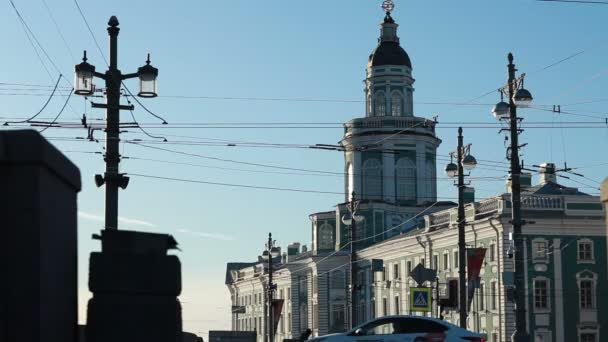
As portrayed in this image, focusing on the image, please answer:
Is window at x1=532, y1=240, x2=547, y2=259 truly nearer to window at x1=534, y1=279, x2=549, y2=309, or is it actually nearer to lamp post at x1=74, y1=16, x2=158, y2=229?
window at x1=534, y1=279, x2=549, y2=309

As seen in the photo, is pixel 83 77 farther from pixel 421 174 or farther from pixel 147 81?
pixel 421 174

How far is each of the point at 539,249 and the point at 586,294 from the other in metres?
3.57

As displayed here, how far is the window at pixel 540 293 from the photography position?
249ft

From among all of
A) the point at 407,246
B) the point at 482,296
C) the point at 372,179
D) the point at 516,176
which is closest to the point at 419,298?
the point at 516,176

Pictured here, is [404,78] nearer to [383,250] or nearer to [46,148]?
[383,250]

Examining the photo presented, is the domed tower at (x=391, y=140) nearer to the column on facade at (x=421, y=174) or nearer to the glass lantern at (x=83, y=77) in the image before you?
the column on facade at (x=421, y=174)

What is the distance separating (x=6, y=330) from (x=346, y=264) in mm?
113576

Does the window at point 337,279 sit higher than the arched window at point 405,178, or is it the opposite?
the arched window at point 405,178

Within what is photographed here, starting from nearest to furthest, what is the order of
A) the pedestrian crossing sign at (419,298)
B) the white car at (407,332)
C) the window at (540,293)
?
the white car at (407,332) < the pedestrian crossing sign at (419,298) < the window at (540,293)

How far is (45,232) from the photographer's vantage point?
7.79m

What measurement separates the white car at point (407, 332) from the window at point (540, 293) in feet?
164

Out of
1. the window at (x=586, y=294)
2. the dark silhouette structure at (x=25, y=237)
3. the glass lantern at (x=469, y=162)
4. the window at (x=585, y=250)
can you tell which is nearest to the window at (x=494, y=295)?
the window at (x=586, y=294)

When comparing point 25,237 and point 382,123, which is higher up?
point 382,123

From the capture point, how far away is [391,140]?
374ft
